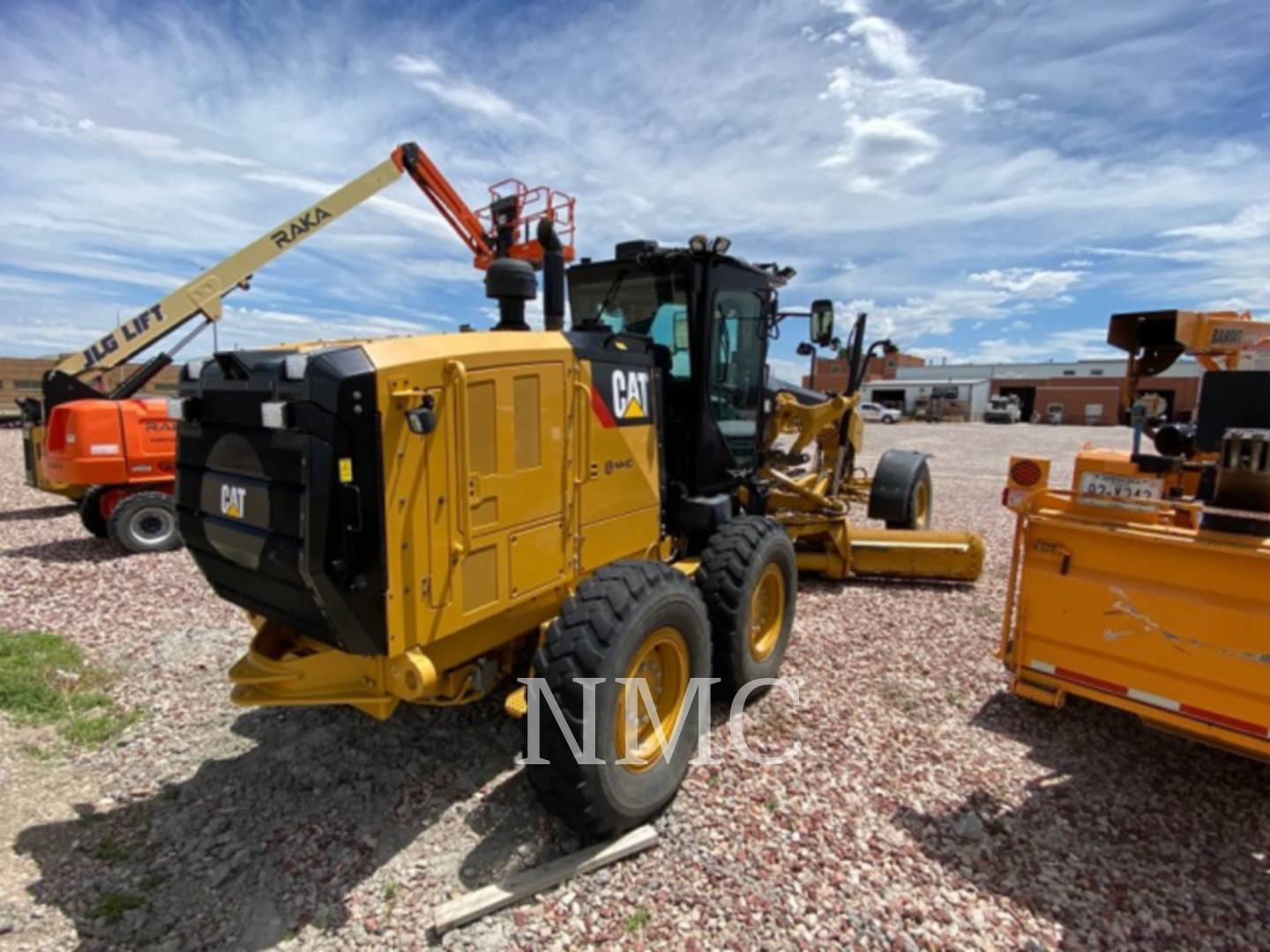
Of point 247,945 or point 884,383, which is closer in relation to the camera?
point 247,945

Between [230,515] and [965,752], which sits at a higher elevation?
[230,515]

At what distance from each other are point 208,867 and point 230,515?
5.03 feet

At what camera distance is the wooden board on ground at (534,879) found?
272cm

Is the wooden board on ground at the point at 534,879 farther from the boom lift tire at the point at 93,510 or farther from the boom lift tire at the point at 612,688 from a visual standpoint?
the boom lift tire at the point at 93,510

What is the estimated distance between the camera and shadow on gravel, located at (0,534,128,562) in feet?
25.9

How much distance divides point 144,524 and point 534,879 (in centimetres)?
768

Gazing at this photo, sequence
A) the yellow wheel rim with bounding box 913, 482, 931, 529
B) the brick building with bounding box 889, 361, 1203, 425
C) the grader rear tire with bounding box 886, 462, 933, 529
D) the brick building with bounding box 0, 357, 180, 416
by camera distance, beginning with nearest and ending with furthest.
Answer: the grader rear tire with bounding box 886, 462, 933, 529 < the yellow wheel rim with bounding box 913, 482, 931, 529 < the brick building with bounding box 0, 357, 180, 416 < the brick building with bounding box 889, 361, 1203, 425

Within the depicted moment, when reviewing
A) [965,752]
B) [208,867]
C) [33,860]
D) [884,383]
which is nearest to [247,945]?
[208,867]

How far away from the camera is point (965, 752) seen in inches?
154

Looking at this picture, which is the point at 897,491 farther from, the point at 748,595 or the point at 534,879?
the point at 534,879

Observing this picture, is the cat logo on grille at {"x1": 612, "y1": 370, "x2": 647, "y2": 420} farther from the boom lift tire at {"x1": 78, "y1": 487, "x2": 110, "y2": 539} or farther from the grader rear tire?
the boom lift tire at {"x1": 78, "y1": 487, "x2": 110, "y2": 539}

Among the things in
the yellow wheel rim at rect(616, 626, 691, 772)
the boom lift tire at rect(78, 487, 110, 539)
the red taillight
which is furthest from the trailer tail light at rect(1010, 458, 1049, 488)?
the boom lift tire at rect(78, 487, 110, 539)

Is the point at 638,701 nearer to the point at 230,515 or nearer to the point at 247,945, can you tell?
the point at 247,945

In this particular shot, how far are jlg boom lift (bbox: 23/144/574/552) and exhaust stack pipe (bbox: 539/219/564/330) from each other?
10.6 feet
